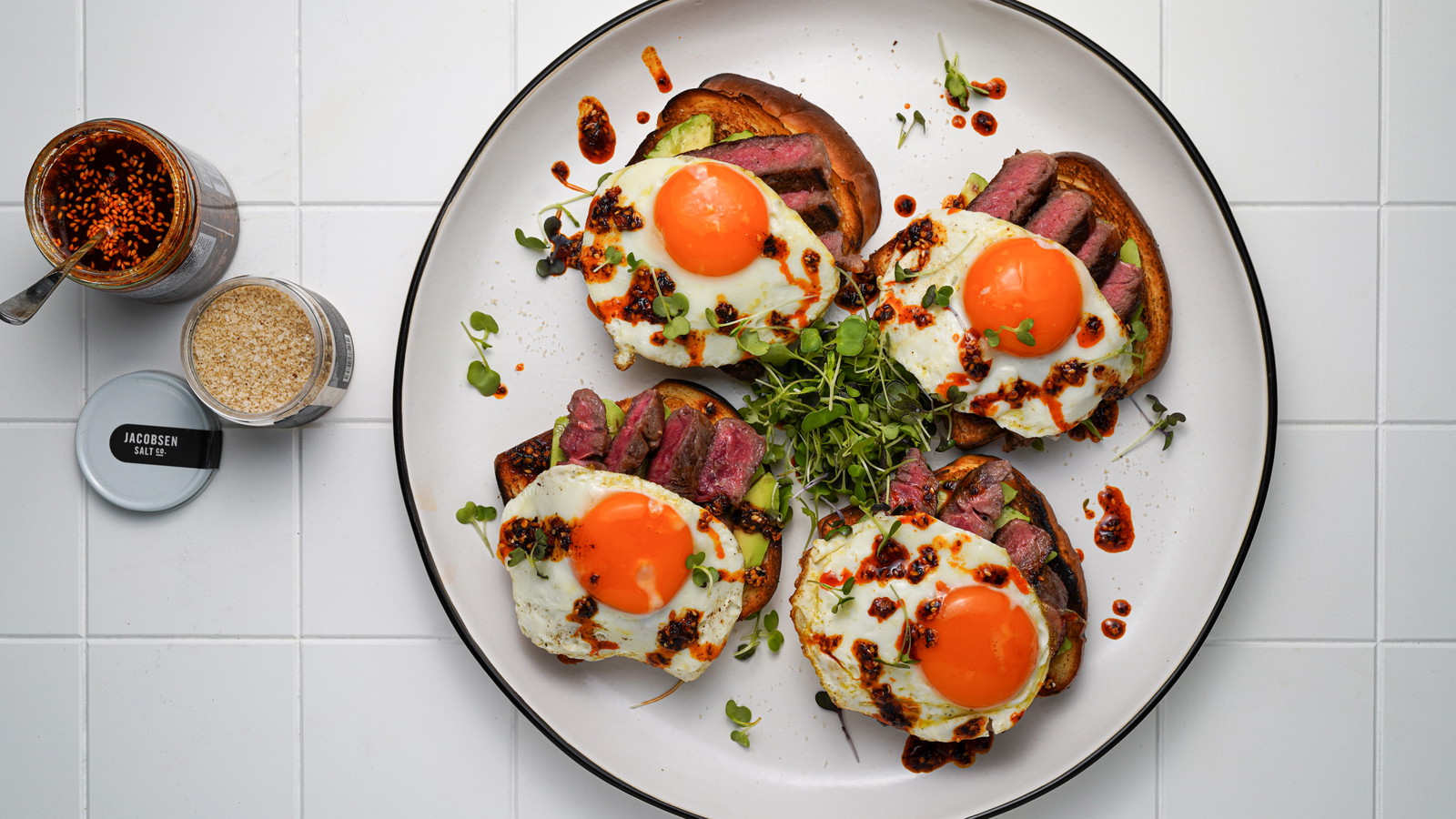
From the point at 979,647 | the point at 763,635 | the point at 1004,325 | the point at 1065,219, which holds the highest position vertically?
the point at 1065,219

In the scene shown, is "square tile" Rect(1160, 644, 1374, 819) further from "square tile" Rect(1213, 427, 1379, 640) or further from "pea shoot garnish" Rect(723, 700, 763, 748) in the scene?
"pea shoot garnish" Rect(723, 700, 763, 748)

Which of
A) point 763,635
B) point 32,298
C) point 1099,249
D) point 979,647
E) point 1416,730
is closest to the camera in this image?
point 979,647

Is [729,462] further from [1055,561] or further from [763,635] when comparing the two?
[1055,561]

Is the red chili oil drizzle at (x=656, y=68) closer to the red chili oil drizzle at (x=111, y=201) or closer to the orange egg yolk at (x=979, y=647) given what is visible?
the red chili oil drizzle at (x=111, y=201)

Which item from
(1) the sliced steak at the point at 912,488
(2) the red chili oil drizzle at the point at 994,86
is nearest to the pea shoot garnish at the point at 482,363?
(1) the sliced steak at the point at 912,488

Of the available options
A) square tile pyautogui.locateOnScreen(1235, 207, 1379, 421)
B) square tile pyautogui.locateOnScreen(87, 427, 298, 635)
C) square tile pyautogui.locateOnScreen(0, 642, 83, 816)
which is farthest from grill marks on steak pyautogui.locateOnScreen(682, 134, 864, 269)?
square tile pyautogui.locateOnScreen(0, 642, 83, 816)

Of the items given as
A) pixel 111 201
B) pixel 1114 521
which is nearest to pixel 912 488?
pixel 1114 521
